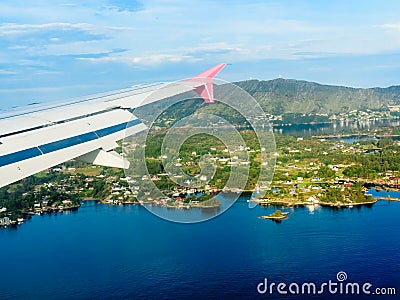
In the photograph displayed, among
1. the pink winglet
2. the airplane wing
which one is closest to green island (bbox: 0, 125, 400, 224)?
the pink winglet

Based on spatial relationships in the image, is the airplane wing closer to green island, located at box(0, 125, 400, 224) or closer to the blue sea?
the blue sea

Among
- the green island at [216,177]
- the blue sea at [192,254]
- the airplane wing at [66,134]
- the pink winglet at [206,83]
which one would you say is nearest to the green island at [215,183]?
the green island at [216,177]

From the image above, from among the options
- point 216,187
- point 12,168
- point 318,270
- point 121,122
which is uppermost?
point 121,122

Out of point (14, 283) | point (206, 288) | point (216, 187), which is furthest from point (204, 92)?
point (216, 187)

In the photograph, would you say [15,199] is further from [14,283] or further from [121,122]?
[121,122]

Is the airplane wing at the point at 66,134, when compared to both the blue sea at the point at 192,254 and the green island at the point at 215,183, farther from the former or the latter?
the green island at the point at 215,183
